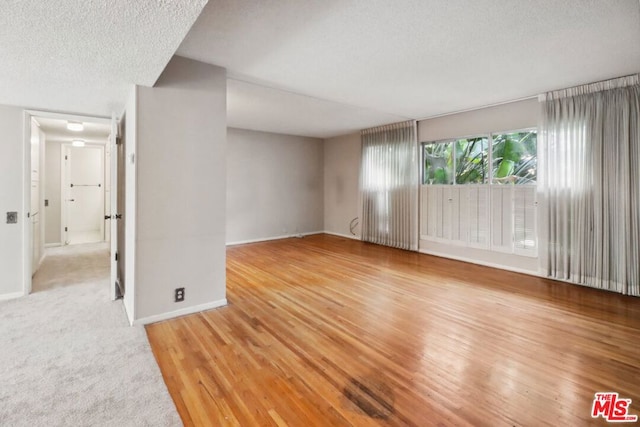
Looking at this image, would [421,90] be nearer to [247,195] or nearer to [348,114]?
[348,114]

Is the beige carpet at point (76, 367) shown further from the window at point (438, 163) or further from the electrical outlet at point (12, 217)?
the window at point (438, 163)

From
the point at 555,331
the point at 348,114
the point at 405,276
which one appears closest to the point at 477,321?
the point at 555,331

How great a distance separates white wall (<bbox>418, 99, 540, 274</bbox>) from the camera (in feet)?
14.6

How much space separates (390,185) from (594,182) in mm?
3265

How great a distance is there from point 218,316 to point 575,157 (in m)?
4.68

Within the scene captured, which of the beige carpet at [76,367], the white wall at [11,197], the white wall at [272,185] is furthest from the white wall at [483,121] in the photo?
the white wall at [11,197]

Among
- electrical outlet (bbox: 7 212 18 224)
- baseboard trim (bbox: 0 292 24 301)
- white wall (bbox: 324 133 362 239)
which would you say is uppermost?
white wall (bbox: 324 133 362 239)

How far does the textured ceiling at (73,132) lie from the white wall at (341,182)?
16.1 ft

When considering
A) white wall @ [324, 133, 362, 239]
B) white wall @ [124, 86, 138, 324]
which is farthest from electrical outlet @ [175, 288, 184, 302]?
white wall @ [324, 133, 362, 239]

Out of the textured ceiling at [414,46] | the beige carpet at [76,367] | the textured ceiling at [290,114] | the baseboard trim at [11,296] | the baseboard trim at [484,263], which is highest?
the textured ceiling at [290,114]

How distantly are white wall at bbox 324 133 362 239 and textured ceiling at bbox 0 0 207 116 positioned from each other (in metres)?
5.29

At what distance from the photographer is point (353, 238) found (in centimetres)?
754

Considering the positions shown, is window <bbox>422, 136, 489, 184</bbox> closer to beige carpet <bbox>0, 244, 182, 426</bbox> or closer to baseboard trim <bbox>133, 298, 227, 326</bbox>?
baseboard trim <bbox>133, 298, 227, 326</bbox>

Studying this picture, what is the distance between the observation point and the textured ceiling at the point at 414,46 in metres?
2.17
